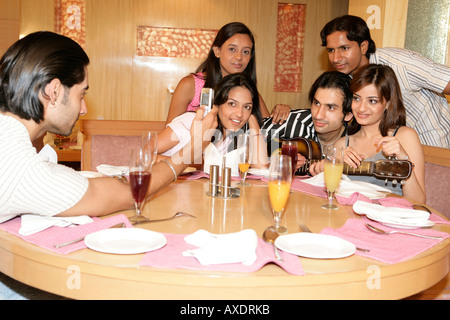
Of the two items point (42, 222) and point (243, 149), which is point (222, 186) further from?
point (42, 222)

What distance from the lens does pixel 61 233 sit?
3.83 ft

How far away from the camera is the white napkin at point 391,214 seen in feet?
4.54

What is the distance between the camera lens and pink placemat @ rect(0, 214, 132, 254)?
3.54 ft

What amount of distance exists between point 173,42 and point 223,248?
553cm

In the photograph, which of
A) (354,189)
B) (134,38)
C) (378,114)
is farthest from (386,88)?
(134,38)

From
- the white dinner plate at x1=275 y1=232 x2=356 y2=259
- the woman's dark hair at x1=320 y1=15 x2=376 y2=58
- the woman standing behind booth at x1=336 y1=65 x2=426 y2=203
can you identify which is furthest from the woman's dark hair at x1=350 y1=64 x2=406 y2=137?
the white dinner plate at x1=275 y1=232 x2=356 y2=259

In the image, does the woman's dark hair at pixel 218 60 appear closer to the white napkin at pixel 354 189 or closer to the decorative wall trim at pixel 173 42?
A: the white napkin at pixel 354 189

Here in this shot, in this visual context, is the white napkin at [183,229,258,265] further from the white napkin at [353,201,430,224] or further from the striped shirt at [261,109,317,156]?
the striped shirt at [261,109,317,156]

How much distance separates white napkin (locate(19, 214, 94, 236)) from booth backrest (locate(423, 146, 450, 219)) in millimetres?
1839

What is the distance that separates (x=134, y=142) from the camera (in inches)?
117

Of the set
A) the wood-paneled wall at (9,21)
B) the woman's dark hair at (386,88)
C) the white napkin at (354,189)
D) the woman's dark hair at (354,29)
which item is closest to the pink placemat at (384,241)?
the white napkin at (354,189)

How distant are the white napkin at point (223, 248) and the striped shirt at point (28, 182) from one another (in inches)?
14.1


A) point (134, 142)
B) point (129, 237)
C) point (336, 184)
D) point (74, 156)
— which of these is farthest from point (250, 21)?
point (129, 237)
